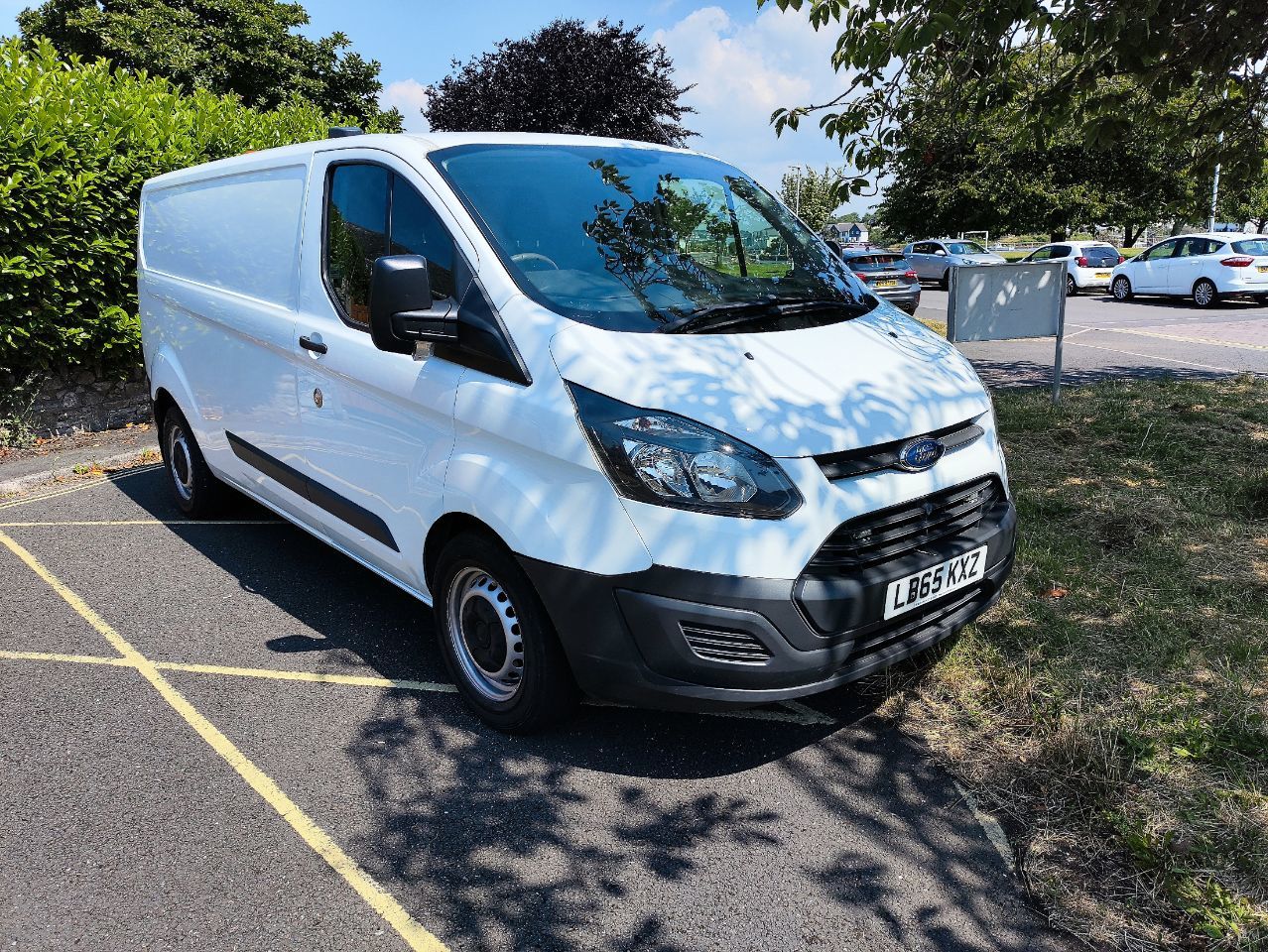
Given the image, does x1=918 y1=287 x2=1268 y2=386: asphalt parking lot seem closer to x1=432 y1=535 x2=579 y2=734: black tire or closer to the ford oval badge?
the ford oval badge

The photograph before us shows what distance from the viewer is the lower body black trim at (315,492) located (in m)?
3.76

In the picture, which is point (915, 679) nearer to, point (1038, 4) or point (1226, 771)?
point (1226, 771)

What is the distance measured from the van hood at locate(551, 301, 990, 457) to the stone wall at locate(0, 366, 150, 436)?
697cm

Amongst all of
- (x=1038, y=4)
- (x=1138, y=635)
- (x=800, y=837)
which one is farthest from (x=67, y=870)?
(x=1038, y=4)

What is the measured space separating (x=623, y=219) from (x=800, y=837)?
7.68 feet

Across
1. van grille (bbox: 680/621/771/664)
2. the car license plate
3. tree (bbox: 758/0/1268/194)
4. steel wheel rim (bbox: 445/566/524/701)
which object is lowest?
steel wheel rim (bbox: 445/566/524/701)

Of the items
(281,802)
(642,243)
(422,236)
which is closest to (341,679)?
(281,802)

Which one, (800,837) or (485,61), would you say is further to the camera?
(485,61)

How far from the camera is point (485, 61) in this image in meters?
25.3

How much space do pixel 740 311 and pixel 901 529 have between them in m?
0.98

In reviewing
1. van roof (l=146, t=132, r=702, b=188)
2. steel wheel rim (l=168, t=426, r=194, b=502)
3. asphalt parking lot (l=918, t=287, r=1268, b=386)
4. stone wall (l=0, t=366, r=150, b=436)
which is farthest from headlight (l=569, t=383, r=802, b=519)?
asphalt parking lot (l=918, t=287, r=1268, b=386)

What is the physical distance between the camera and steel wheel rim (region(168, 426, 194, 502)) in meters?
5.77

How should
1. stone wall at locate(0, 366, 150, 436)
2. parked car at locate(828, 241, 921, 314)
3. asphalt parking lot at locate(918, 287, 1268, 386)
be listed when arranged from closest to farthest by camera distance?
1. stone wall at locate(0, 366, 150, 436)
2. asphalt parking lot at locate(918, 287, 1268, 386)
3. parked car at locate(828, 241, 921, 314)

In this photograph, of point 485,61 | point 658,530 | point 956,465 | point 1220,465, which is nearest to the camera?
point 658,530
